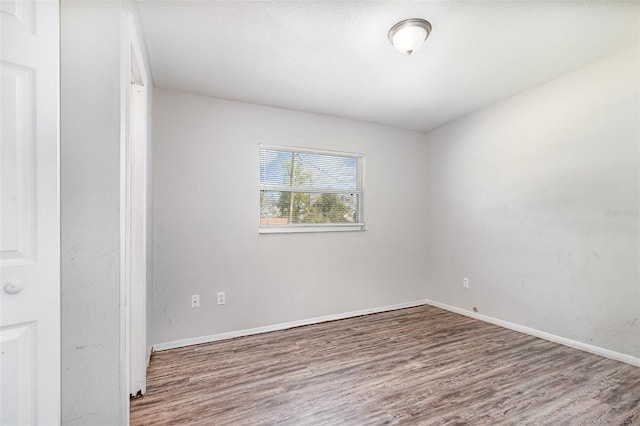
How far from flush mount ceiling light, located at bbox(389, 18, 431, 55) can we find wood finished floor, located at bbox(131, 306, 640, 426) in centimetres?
228

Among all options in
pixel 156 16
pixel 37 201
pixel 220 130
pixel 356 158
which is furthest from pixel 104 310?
pixel 356 158

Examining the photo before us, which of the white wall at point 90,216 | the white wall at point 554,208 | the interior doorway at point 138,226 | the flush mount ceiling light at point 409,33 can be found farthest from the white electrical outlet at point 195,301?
the white wall at point 554,208

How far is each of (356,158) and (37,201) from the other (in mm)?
3126

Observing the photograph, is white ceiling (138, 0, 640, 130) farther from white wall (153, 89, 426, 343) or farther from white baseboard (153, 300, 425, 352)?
white baseboard (153, 300, 425, 352)

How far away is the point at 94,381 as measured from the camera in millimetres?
1164

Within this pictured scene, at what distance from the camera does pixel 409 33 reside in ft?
6.37

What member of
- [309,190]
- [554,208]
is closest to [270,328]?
[309,190]

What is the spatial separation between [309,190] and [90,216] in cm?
241

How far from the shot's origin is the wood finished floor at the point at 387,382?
5.66ft

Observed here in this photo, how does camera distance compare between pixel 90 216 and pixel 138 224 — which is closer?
pixel 90 216

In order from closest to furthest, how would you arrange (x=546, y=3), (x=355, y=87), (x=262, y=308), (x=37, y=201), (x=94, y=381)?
(x=37, y=201) < (x=94, y=381) < (x=546, y=3) < (x=355, y=87) < (x=262, y=308)

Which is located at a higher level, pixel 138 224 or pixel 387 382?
pixel 138 224

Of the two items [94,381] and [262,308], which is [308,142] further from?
[94,381]

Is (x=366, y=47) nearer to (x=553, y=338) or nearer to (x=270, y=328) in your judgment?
(x=270, y=328)
